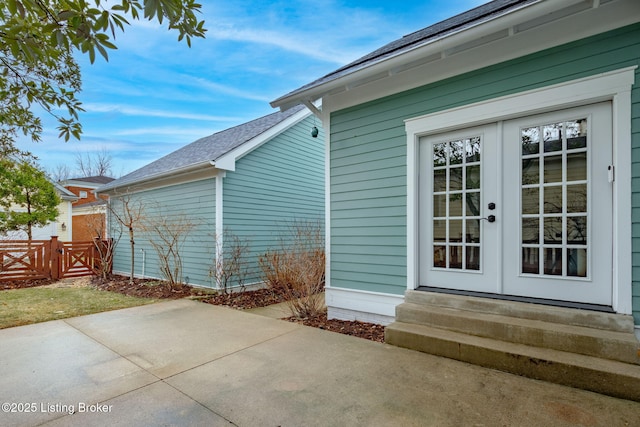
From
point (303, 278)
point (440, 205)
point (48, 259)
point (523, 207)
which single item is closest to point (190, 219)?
point (303, 278)

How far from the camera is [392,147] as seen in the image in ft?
13.4

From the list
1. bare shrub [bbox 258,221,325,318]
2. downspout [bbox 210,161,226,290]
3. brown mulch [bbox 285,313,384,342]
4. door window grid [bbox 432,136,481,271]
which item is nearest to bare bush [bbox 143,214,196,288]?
downspout [bbox 210,161,226,290]

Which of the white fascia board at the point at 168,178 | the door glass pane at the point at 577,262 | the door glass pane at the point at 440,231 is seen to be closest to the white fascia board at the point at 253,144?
the white fascia board at the point at 168,178

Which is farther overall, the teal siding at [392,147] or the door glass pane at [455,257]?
the door glass pane at [455,257]

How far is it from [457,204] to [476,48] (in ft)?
5.81

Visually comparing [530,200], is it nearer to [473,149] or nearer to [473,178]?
[473,178]

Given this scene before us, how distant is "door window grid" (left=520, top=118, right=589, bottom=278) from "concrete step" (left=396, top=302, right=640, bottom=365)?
0.59m

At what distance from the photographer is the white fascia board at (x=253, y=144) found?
6533 millimetres

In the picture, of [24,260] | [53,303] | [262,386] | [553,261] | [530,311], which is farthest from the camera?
[24,260]

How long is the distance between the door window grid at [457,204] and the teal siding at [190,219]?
4.86 metres

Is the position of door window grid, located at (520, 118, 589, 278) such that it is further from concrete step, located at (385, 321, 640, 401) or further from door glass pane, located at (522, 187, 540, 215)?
concrete step, located at (385, 321, 640, 401)

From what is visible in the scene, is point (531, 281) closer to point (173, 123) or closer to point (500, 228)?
point (500, 228)

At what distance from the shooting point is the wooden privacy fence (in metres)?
7.97

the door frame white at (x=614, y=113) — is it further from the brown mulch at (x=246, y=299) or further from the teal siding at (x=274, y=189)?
the teal siding at (x=274, y=189)
